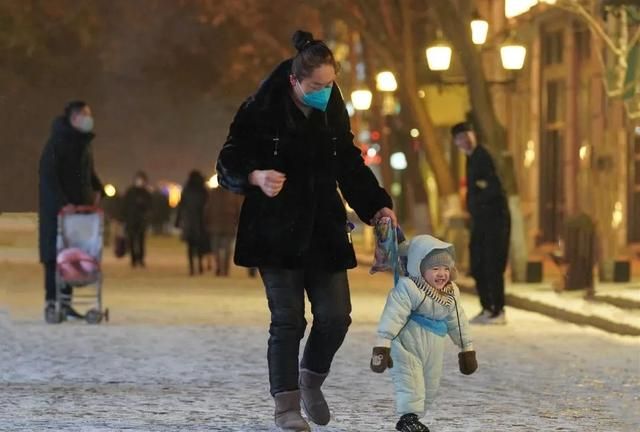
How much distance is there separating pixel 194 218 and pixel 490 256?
41.7 ft

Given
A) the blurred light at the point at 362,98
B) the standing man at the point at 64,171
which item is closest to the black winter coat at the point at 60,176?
the standing man at the point at 64,171

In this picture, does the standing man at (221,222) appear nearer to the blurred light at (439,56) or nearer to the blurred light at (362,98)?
the blurred light at (439,56)

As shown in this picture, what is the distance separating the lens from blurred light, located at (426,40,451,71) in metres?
26.4

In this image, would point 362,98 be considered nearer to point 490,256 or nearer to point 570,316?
point 570,316

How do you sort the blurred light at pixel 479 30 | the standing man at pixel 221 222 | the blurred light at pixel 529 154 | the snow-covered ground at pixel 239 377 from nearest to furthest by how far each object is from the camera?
the snow-covered ground at pixel 239 377 < the blurred light at pixel 479 30 < the standing man at pixel 221 222 < the blurred light at pixel 529 154

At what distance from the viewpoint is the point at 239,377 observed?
12.3 m

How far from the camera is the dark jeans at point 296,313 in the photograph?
9.06 m

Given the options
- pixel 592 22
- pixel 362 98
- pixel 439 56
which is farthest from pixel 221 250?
pixel 362 98

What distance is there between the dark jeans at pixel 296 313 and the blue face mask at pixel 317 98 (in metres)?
0.81

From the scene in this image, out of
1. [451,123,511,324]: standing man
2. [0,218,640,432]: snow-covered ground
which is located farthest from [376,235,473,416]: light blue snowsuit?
[451,123,511,324]: standing man

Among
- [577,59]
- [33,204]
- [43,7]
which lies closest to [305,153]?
[33,204]

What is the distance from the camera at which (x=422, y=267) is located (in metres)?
8.98

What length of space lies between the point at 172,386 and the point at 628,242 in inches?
830

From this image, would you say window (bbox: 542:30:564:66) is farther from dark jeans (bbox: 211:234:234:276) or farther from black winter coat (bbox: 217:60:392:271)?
black winter coat (bbox: 217:60:392:271)
